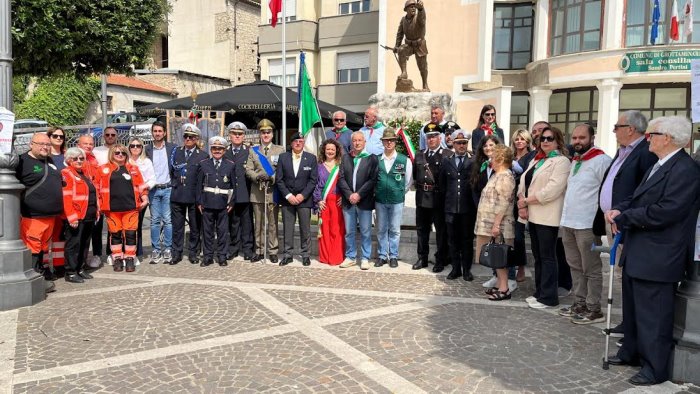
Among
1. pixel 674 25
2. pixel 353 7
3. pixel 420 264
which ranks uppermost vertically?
pixel 353 7

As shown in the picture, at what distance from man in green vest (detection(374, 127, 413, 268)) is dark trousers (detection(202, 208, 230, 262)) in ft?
7.47

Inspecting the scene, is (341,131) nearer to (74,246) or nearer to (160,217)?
(160,217)

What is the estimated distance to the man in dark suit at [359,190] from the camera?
754 centimetres

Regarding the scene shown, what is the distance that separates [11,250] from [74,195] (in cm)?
120

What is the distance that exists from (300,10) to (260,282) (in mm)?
24049

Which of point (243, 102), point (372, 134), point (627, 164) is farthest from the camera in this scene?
point (243, 102)

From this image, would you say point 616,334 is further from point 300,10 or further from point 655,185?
point 300,10

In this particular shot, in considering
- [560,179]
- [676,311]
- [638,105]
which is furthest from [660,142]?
[638,105]

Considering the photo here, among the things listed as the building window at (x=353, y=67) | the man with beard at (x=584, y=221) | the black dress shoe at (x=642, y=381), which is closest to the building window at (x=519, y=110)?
the building window at (x=353, y=67)

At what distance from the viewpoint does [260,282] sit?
6785mm

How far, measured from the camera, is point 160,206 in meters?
8.06

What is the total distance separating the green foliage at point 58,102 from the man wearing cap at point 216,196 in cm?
2626

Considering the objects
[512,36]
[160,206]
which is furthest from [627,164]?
[512,36]

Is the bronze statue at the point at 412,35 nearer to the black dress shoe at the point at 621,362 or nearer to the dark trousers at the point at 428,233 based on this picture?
the dark trousers at the point at 428,233
